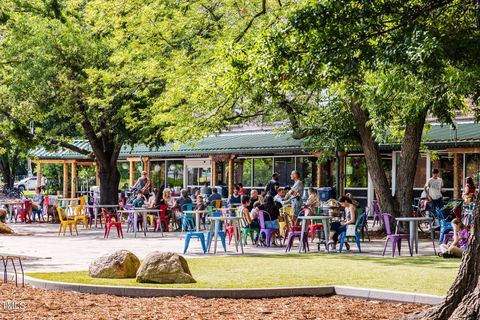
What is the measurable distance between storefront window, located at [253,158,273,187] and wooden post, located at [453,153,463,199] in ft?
34.6

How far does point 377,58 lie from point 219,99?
561 inches

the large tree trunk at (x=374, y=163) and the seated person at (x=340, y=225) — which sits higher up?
the large tree trunk at (x=374, y=163)

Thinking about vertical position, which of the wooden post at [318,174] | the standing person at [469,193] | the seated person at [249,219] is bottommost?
the seated person at [249,219]

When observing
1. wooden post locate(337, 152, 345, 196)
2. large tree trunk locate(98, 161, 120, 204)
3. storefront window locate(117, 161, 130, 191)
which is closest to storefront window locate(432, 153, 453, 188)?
wooden post locate(337, 152, 345, 196)

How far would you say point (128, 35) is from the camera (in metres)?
27.5

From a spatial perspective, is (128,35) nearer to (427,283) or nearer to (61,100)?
(61,100)

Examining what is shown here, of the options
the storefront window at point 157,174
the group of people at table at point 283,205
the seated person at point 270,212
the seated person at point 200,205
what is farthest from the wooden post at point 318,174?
the seated person at point 270,212

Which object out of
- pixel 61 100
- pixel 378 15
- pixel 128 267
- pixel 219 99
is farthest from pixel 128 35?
pixel 378 15

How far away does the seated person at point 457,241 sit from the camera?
1744 cm

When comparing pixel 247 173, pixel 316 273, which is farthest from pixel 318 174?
pixel 316 273

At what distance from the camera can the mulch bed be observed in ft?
34.5

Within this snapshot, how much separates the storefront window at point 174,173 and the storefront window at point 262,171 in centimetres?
643

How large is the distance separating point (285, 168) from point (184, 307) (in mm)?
29949

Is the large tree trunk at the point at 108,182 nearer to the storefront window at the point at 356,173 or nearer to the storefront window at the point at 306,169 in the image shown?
the storefront window at the point at 306,169
